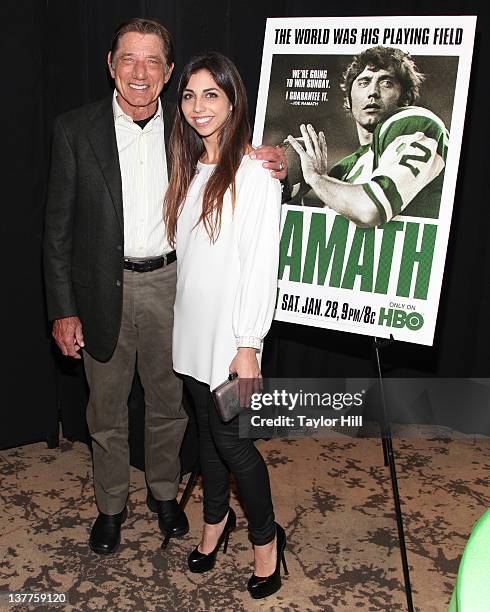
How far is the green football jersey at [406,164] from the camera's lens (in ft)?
7.47

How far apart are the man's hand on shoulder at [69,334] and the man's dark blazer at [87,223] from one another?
1.0 inches

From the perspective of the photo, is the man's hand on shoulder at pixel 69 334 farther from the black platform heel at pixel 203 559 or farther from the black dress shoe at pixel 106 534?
the black platform heel at pixel 203 559

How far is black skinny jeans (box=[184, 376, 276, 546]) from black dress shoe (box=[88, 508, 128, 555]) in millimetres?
432

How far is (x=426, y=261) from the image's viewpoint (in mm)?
2291

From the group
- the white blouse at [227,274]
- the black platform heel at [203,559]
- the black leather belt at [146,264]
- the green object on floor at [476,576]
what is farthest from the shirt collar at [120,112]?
the green object on floor at [476,576]

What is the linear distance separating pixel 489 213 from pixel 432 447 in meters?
1.09

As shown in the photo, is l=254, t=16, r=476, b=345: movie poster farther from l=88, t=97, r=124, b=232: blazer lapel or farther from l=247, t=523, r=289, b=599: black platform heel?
l=247, t=523, r=289, b=599: black platform heel

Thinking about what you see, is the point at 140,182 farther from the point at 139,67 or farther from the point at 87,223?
the point at 139,67

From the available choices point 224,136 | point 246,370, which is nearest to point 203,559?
point 246,370

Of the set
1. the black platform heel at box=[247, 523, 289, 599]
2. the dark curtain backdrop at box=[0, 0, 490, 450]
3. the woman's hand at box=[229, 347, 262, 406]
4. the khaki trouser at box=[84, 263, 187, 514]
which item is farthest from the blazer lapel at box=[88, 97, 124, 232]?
the black platform heel at box=[247, 523, 289, 599]

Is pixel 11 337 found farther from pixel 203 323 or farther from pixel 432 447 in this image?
pixel 432 447

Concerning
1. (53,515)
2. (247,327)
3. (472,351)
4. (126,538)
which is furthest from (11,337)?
(472,351)

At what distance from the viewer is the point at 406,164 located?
7.56 feet

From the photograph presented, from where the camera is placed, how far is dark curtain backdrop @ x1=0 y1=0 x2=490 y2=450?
9.39 ft
